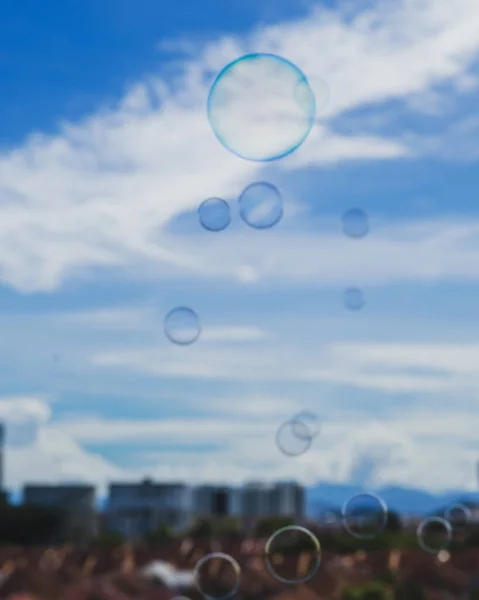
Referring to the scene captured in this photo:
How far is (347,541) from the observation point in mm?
31000

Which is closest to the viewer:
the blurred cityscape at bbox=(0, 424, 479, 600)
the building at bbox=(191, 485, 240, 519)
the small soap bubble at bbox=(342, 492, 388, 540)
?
the small soap bubble at bbox=(342, 492, 388, 540)

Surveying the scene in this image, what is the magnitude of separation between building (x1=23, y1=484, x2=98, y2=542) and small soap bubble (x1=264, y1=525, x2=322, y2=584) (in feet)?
86.6

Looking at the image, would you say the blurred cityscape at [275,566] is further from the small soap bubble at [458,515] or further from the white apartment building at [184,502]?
the white apartment building at [184,502]

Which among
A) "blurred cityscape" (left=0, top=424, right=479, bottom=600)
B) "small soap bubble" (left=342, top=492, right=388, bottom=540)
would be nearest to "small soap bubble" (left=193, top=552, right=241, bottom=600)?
"blurred cityscape" (left=0, top=424, right=479, bottom=600)

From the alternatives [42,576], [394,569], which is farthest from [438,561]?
[42,576]

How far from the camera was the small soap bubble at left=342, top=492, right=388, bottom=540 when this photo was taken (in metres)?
11.4

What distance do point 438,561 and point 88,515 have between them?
39866mm

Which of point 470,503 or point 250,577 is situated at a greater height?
point 470,503

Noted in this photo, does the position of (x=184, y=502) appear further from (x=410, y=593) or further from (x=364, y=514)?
(x=364, y=514)

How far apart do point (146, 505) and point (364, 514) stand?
198 feet

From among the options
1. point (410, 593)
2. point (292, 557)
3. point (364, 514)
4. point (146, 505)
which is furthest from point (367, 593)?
point (146, 505)

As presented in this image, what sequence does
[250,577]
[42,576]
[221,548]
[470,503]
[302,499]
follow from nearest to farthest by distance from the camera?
[42,576], [250,577], [221,548], [470,503], [302,499]

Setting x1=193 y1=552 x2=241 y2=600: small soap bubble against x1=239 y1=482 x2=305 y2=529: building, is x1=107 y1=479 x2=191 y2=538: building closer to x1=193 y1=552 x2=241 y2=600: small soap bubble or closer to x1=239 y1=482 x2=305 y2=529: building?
x1=239 y1=482 x2=305 y2=529: building

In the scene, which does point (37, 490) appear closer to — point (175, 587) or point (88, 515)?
point (88, 515)
